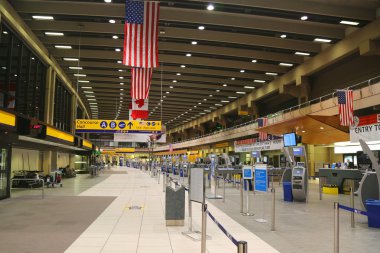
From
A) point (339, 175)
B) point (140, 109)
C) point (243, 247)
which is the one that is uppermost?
point (140, 109)

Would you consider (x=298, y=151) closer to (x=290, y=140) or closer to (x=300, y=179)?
(x=290, y=140)

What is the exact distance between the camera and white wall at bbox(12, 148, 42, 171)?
18.8 metres

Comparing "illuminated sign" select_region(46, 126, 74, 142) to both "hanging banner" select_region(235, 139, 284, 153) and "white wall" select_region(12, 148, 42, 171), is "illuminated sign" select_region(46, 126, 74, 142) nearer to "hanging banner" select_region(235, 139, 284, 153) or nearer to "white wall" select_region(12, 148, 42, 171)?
"white wall" select_region(12, 148, 42, 171)

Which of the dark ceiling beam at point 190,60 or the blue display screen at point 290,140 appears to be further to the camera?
the dark ceiling beam at point 190,60

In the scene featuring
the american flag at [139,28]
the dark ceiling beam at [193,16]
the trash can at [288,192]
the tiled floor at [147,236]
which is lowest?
the tiled floor at [147,236]

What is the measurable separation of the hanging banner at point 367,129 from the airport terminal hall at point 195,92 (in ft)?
0.23

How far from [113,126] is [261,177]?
18.5 metres

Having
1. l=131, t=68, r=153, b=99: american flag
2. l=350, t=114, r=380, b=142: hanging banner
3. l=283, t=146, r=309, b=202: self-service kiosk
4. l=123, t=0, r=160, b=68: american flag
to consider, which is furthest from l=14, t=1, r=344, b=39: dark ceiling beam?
l=283, t=146, r=309, b=202: self-service kiosk

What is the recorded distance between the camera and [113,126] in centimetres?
2647

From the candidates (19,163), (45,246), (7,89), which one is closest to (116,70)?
(19,163)

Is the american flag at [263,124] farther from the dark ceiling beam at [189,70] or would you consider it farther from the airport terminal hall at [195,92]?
the dark ceiling beam at [189,70]

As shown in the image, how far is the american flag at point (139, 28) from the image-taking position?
11.5 metres

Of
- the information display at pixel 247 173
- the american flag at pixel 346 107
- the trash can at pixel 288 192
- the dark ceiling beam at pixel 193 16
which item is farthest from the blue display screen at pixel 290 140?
the dark ceiling beam at pixel 193 16

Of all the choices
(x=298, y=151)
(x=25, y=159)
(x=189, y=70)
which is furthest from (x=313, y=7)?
(x=25, y=159)
